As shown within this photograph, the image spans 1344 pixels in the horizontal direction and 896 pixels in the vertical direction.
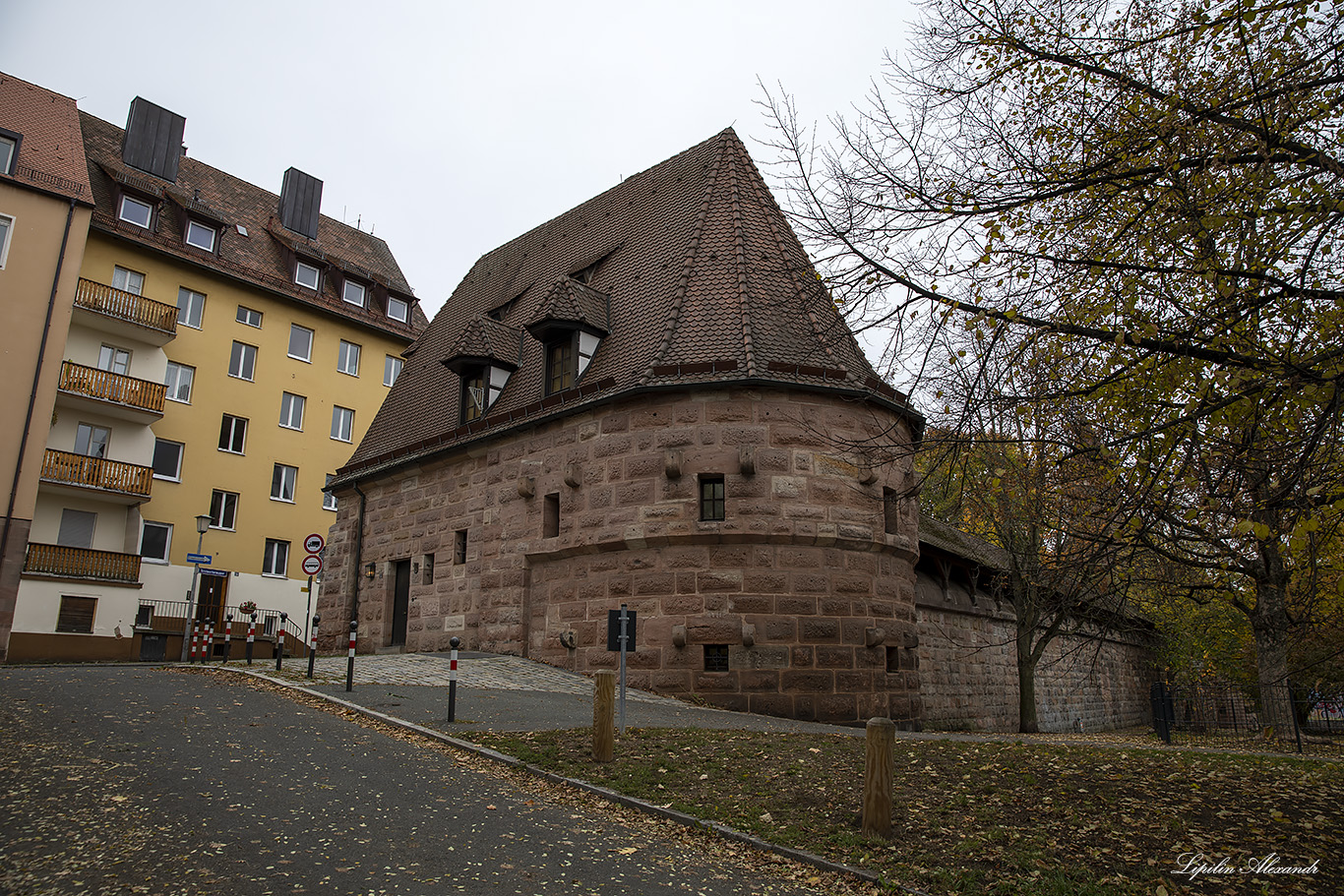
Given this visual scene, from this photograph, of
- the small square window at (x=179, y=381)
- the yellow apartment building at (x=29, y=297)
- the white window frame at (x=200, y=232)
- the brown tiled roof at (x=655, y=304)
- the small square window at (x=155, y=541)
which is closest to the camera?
the brown tiled roof at (x=655, y=304)

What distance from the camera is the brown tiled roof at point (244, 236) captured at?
27906 millimetres

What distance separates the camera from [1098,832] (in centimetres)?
636

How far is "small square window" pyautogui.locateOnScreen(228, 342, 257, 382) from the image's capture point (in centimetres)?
2942

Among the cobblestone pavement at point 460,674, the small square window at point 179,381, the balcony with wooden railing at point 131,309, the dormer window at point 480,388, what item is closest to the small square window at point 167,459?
the small square window at point 179,381

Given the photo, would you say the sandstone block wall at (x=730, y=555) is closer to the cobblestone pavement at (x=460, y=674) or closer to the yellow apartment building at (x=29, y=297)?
the cobblestone pavement at (x=460, y=674)

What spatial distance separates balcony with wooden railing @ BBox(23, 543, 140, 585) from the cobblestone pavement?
10.5m

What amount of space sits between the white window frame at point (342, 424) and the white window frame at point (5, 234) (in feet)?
35.7

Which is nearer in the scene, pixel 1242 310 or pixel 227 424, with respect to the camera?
pixel 1242 310

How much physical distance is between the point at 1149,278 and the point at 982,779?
4315mm

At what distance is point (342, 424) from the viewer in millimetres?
32281

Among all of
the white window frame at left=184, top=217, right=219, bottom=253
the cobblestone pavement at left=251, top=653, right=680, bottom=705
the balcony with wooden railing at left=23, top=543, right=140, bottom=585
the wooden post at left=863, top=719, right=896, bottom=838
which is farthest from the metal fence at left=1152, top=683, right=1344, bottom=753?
the white window frame at left=184, top=217, right=219, bottom=253

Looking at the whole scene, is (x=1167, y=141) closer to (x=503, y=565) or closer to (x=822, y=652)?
(x=822, y=652)

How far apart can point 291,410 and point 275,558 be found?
16.4 ft

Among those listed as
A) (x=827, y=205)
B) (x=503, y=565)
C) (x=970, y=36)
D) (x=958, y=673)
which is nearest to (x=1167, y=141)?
(x=970, y=36)
